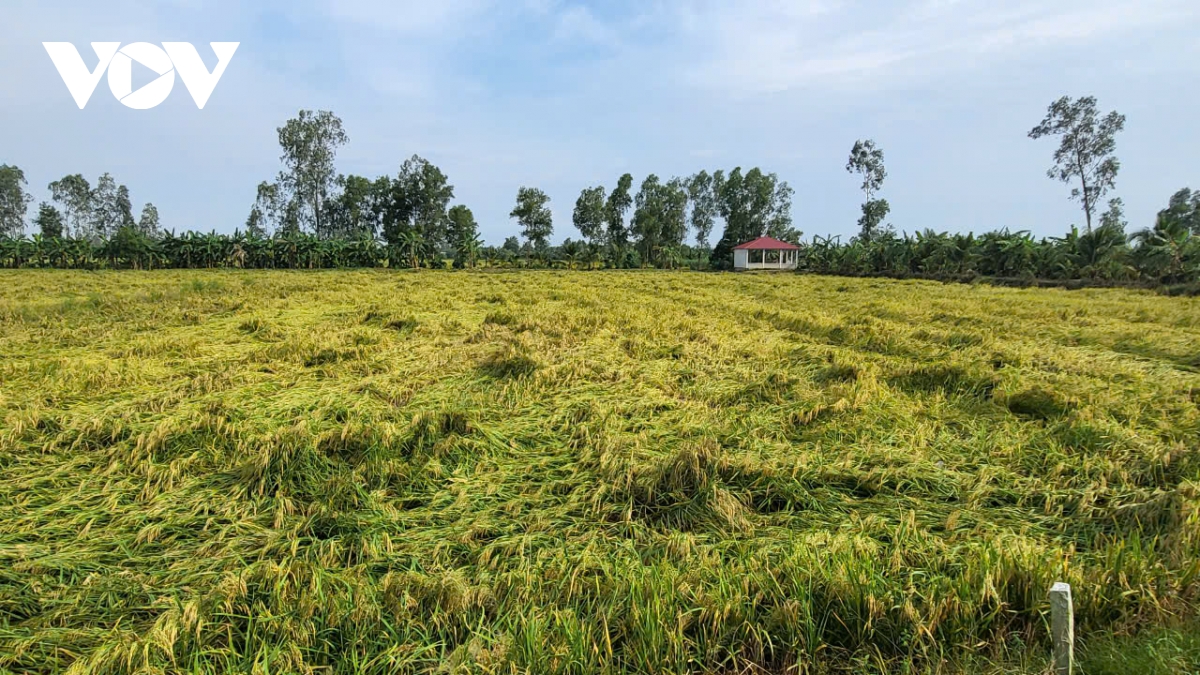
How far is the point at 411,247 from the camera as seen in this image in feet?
115

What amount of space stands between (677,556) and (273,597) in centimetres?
146

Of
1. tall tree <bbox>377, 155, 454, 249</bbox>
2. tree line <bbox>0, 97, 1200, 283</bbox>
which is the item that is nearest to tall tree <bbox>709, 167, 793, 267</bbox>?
tree line <bbox>0, 97, 1200, 283</bbox>

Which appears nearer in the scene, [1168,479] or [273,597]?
[273,597]

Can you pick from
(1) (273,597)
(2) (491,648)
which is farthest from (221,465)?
(2) (491,648)

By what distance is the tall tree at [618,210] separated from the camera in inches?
1881

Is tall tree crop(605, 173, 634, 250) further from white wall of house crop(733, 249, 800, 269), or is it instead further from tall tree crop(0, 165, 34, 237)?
tall tree crop(0, 165, 34, 237)

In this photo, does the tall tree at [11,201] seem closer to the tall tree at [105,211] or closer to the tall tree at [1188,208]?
the tall tree at [105,211]

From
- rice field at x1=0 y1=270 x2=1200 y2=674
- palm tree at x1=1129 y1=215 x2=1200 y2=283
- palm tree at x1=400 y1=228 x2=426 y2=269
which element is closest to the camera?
rice field at x1=0 y1=270 x2=1200 y2=674

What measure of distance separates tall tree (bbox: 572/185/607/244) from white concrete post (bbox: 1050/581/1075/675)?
150 ft

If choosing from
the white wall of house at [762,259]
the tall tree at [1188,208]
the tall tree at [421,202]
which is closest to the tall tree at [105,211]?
the tall tree at [421,202]

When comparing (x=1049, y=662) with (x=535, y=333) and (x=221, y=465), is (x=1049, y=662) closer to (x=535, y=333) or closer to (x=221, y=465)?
(x=221, y=465)

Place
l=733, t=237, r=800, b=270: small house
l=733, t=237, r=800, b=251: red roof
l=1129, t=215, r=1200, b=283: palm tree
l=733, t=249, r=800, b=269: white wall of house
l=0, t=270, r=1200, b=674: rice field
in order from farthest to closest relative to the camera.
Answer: l=733, t=249, r=800, b=269: white wall of house → l=733, t=237, r=800, b=270: small house → l=733, t=237, r=800, b=251: red roof → l=1129, t=215, r=1200, b=283: palm tree → l=0, t=270, r=1200, b=674: rice field

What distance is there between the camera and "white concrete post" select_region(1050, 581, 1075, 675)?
1.35 m

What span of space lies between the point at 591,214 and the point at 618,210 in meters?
3.33
